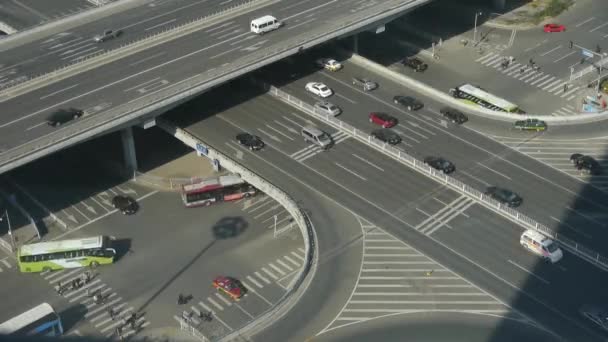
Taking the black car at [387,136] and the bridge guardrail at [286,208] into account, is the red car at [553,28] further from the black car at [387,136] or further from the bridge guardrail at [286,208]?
the bridge guardrail at [286,208]

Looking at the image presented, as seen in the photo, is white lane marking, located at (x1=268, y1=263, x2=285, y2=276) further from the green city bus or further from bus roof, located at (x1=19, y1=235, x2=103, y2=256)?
bus roof, located at (x1=19, y1=235, x2=103, y2=256)

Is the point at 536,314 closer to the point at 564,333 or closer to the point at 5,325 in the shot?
the point at 564,333

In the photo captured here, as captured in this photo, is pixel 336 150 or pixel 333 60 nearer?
pixel 336 150

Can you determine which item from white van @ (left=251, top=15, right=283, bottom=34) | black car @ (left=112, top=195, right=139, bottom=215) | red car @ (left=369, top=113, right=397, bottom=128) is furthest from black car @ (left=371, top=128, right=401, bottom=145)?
black car @ (left=112, top=195, right=139, bottom=215)

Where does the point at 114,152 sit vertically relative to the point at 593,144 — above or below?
below

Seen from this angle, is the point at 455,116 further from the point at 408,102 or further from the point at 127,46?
the point at 127,46

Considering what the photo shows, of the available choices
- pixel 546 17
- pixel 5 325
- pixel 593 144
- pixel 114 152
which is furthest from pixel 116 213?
pixel 546 17
